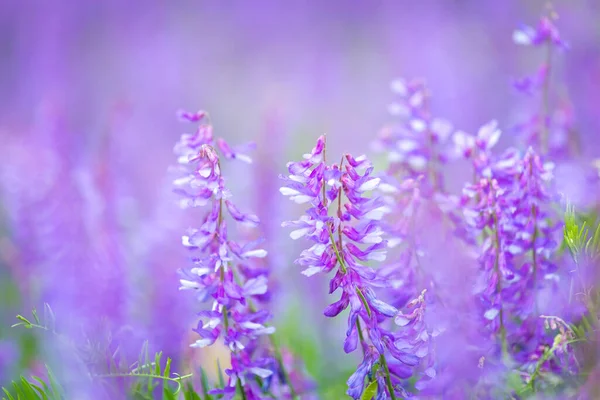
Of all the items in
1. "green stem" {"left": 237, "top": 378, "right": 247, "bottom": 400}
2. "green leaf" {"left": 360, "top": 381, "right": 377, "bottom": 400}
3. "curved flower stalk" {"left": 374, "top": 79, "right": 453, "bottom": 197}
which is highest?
"curved flower stalk" {"left": 374, "top": 79, "right": 453, "bottom": 197}

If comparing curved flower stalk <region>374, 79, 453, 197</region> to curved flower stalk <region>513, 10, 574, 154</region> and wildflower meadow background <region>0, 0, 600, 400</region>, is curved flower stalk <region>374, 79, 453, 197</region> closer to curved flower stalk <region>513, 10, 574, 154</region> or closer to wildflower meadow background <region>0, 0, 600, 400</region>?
wildflower meadow background <region>0, 0, 600, 400</region>

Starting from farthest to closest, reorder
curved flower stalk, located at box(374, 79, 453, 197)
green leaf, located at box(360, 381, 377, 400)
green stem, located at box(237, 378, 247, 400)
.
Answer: curved flower stalk, located at box(374, 79, 453, 197)
green stem, located at box(237, 378, 247, 400)
green leaf, located at box(360, 381, 377, 400)

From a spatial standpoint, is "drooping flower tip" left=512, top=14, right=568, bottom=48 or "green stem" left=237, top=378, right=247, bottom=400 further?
"drooping flower tip" left=512, top=14, right=568, bottom=48

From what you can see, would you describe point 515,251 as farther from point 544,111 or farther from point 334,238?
point 544,111

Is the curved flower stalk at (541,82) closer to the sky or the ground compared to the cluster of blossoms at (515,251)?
closer to the sky

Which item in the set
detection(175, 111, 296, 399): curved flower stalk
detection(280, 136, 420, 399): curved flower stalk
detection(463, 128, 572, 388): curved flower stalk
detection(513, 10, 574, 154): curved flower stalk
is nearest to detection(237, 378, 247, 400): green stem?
detection(175, 111, 296, 399): curved flower stalk

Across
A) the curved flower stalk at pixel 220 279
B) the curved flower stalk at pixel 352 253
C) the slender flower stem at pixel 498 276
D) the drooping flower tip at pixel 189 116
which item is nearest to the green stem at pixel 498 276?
the slender flower stem at pixel 498 276

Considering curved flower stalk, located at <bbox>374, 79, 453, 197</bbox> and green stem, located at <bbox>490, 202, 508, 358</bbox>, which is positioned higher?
curved flower stalk, located at <bbox>374, 79, 453, 197</bbox>

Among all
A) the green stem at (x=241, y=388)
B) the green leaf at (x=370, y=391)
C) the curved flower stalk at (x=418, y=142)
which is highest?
the curved flower stalk at (x=418, y=142)

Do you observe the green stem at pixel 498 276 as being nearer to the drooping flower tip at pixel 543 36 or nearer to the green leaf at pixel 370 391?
the green leaf at pixel 370 391
